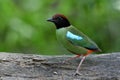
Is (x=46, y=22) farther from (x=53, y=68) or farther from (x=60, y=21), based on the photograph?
(x=53, y=68)

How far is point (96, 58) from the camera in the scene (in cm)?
673

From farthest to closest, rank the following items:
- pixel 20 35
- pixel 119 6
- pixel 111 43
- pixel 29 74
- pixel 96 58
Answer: pixel 111 43 → pixel 20 35 → pixel 119 6 → pixel 96 58 → pixel 29 74

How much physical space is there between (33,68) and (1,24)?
1785mm

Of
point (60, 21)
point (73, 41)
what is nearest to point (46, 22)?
point (60, 21)

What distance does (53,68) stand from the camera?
6.40 metres

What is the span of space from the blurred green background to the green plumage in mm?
1260

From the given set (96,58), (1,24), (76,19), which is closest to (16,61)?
(96,58)

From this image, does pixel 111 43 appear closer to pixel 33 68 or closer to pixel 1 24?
pixel 1 24

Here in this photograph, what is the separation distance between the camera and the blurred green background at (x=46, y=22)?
8.01 m

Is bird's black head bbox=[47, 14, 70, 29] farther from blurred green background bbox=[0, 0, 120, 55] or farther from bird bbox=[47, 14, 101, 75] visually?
blurred green background bbox=[0, 0, 120, 55]

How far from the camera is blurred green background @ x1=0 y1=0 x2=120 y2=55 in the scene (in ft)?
26.3

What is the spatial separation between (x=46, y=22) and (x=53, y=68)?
2027 mm

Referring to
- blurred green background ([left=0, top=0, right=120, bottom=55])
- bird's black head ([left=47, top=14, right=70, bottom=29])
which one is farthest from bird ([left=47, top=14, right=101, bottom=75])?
blurred green background ([left=0, top=0, right=120, bottom=55])

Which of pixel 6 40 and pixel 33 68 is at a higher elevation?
pixel 6 40
